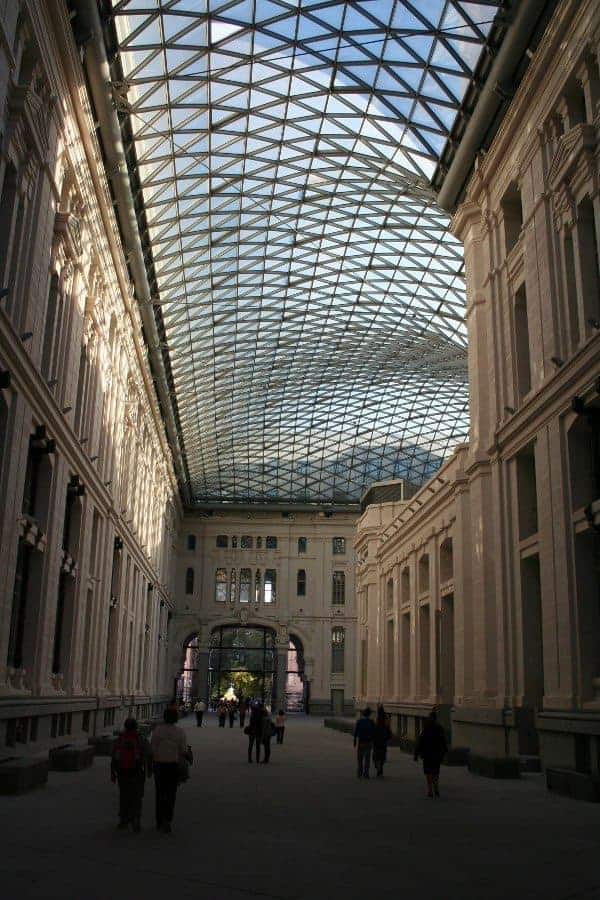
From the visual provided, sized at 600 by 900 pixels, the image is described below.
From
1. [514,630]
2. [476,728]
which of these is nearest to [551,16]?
[514,630]

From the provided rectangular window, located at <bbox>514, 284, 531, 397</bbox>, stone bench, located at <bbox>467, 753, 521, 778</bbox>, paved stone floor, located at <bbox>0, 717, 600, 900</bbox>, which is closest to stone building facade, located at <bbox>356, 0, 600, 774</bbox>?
rectangular window, located at <bbox>514, 284, 531, 397</bbox>

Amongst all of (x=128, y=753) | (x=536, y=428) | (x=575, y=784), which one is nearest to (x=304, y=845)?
(x=128, y=753)

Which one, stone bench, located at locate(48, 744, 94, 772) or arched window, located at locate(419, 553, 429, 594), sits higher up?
arched window, located at locate(419, 553, 429, 594)

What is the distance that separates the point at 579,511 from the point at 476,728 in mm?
9828

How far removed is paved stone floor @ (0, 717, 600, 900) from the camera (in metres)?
9.07

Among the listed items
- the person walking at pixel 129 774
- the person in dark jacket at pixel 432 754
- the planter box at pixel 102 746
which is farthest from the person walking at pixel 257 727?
the person walking at pixel 129 774

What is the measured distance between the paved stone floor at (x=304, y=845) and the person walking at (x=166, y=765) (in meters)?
0.29

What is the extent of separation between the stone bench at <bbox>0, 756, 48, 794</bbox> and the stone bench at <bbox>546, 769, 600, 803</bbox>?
10749 millimetres

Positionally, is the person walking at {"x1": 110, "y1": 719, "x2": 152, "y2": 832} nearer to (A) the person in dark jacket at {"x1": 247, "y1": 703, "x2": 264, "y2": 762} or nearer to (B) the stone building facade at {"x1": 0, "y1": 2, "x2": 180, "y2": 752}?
(B) the stone building facade at {"x1": 0, "y1": 2, "x2": 180, "y2": 752}

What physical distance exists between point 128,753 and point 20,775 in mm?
4628

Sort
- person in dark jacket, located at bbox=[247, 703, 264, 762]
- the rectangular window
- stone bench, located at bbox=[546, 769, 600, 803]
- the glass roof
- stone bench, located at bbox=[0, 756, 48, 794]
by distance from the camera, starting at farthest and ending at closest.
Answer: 1. the glass roof
2. the rectangular window
3. person in dark jacket, located at bbox=[247, 703, 264, 762]
4. stone bench, located at bbox=[546, 769, 600, 803]
5. stone bench, located at bbox=[0, 756, 48, 794]

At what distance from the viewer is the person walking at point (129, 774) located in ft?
41.5

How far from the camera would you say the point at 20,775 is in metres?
16.3

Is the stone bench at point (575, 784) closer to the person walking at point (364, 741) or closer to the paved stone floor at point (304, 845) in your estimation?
the paved stone floor at point (304, 845)
